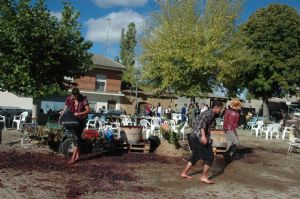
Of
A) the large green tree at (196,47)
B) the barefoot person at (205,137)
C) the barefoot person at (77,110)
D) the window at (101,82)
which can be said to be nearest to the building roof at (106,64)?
the window at (101,82)

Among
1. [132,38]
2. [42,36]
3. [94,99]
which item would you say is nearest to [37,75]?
[42,36]

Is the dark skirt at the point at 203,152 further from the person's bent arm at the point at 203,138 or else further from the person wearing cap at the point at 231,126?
the person wearing cap at the point at 231,126

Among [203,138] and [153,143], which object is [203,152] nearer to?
[203,138]

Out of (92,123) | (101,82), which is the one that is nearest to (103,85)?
(101,82)

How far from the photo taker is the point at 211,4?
109 ft

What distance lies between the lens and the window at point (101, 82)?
136ft

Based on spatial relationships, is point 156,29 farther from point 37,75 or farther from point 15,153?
point 15,153

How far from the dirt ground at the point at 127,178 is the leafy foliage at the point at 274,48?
28.6 meters

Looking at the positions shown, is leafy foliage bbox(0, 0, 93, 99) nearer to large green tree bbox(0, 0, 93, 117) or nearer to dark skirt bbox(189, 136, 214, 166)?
large green tree bbox(0, 0, 93, 117)

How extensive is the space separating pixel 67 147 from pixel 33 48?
329 inches

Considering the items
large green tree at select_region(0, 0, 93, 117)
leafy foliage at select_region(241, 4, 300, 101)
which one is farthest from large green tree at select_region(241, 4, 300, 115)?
large green tree at select_region(0, 0, 93, 117)

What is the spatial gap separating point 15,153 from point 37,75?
8185mm

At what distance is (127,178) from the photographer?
29.2 ft

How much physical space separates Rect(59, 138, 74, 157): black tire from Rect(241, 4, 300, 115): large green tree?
3033cm
